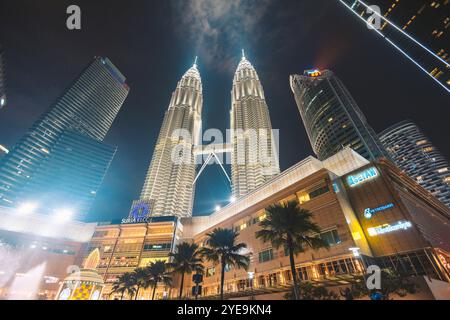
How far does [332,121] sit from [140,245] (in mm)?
120420

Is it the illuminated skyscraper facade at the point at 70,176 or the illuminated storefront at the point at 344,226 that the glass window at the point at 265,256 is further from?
the illuminated skyscraper facade at the point at 70,176

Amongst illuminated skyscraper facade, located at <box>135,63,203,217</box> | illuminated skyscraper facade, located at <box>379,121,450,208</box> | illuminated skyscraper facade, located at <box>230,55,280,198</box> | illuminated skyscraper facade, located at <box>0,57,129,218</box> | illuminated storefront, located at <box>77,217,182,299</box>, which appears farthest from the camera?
illuminated skyscraper facade, located at <box>135,63,203,217</box>

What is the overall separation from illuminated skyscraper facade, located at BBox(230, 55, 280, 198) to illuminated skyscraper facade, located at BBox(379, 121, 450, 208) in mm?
81711

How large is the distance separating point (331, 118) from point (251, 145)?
56.7 metres

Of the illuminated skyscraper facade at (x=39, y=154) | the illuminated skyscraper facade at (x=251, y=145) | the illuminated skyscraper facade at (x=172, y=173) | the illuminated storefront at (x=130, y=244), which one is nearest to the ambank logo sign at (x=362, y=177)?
the illuminated storefront at (x=130, y=244)

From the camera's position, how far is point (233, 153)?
16612 cm

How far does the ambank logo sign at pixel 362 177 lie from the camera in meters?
41.9

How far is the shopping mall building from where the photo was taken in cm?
3384

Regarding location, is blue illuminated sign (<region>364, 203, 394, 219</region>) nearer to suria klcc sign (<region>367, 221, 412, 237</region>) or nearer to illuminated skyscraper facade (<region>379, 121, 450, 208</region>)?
suria klcc sign (<region>367, 221, 412, 237</region>)

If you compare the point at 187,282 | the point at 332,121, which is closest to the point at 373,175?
the point at 187,282

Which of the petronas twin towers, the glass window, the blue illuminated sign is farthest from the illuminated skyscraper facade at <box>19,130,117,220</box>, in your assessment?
the blue illuminated sign

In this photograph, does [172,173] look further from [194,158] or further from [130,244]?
[130,244]

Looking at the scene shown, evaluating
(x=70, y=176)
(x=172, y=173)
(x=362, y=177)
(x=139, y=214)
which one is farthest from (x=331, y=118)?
(x=70, y=176)

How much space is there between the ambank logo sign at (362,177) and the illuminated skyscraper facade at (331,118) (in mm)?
67213
